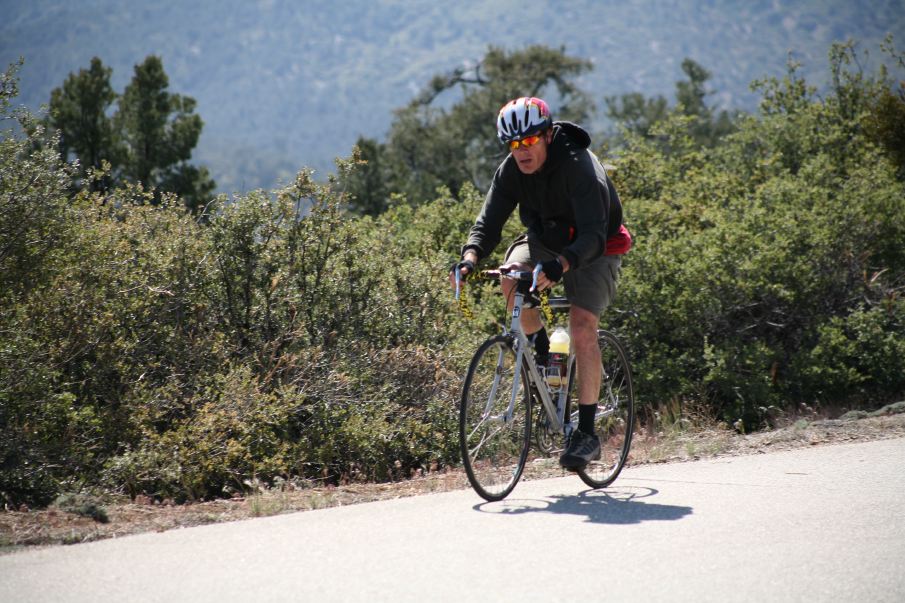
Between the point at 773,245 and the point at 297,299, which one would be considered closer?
the point at 297,299

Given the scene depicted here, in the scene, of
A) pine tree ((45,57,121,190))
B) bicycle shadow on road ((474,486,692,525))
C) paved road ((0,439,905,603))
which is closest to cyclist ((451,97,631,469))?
bicycle shadow on road ((474,486,692,525))

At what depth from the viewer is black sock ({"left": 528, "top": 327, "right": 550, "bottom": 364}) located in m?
6.27

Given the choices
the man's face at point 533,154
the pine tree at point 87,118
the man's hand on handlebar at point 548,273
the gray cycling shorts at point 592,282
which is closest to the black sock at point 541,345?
the gray cycling shorts at point 592,282

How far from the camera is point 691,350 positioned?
462 inches

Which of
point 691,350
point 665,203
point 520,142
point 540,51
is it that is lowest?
point 691,350

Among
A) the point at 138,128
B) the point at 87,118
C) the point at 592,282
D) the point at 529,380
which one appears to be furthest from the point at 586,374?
the point at 138,128

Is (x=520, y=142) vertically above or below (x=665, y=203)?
below

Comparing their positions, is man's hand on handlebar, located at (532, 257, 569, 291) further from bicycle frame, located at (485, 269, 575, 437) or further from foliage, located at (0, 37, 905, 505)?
foliage, located at (0, 37, 905, 505)

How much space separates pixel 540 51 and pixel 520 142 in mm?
67881

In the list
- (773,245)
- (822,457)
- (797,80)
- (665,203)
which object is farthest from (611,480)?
(797,80)

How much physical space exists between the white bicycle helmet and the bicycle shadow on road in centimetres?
214

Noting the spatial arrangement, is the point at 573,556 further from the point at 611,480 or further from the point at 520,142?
the point at 520,142

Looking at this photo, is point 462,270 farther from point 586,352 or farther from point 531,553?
point 531,553

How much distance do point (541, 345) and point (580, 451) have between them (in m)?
0.74
